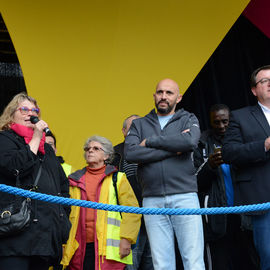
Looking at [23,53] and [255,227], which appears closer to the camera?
[255,227]

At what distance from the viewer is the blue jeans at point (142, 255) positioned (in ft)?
13.7

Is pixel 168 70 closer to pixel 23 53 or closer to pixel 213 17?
pixel 213 17

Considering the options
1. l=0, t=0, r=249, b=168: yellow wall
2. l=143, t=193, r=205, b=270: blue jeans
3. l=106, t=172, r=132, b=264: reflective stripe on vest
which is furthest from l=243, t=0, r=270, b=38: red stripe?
l=143, t=193, r=205, b=270: blue jeans

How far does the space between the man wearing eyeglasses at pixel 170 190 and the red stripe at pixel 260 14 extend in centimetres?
284

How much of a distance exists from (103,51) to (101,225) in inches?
101

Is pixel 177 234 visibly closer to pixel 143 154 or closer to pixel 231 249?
pixel 143 154

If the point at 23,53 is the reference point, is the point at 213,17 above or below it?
above

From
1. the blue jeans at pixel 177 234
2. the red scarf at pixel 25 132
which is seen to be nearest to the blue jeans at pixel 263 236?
the blue jeans at pixel 177 234

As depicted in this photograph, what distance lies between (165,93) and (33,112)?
1.01 metres

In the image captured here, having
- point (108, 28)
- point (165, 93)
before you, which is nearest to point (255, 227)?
point (165, 93)

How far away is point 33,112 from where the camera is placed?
10.7 ft

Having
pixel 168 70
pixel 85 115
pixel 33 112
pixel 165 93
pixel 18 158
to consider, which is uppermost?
pixel 168 70

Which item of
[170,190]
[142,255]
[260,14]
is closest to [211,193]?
[142,255]

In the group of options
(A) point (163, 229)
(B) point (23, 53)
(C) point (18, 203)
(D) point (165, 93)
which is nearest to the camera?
(C) point (18, 203)
